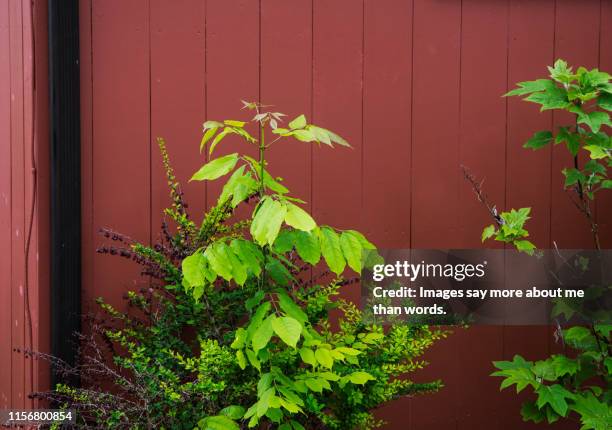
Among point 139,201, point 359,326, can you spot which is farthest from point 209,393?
point 139,201

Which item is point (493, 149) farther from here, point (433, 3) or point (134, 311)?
point (134, 311)

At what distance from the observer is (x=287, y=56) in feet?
9.48

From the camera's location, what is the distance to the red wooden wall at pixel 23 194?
2.55 m

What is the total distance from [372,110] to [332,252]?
1.15 metres

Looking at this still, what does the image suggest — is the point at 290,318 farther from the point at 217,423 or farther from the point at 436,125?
the point at 436,125

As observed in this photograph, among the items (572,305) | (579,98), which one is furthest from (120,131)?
(572,305)

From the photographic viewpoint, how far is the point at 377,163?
293cm

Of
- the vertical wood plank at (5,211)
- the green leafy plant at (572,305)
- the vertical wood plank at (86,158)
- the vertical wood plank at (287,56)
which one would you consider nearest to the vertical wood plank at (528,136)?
the green leafy plant at (572,305)

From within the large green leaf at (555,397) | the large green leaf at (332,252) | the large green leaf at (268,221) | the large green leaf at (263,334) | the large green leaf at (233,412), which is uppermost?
the large green leaf at (268,221)

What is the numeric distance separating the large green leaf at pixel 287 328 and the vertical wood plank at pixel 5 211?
1270mm

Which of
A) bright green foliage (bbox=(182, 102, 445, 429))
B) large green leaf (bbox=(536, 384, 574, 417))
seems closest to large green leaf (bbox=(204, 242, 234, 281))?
bright green foliage (bbox=(182, 102, 445, 429))

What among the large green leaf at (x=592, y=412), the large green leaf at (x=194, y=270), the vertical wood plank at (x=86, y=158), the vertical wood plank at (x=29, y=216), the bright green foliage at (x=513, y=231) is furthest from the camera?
the vertical wood plank at (x=86, y=158)

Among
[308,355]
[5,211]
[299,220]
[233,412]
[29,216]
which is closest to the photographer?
[299,220]

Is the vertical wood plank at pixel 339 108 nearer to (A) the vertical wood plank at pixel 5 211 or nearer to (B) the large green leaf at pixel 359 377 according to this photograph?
(B) the large green leaf at pixel 359 377
